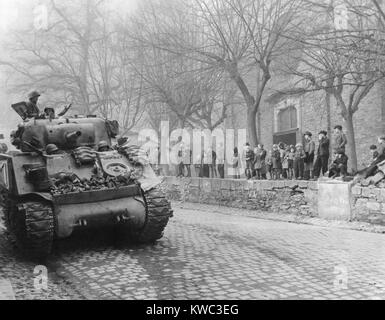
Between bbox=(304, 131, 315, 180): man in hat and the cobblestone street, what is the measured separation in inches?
185

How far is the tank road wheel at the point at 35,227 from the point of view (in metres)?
7.19

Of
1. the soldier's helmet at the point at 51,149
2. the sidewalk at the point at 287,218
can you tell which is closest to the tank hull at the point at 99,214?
the soldier's helmet at the point at 51,149

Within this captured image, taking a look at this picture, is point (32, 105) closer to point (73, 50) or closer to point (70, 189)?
point (70, 189)

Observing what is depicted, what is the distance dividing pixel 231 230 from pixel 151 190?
2575 millimetres

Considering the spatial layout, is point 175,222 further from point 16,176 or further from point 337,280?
point 337,280

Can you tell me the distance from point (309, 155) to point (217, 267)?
844 centimetres

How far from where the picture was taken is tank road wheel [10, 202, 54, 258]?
719 centimetres

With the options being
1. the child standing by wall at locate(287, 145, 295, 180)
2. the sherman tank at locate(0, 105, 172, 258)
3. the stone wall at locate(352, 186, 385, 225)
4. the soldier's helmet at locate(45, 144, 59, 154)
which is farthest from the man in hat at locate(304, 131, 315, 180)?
the soldier's helmet at locate(45, 144, 59, 154)

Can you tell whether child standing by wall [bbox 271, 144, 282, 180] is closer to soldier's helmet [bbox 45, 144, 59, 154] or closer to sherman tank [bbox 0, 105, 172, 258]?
sherman tank [bbox 0, 105, 172, 258]

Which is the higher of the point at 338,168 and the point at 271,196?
the point at 338,168

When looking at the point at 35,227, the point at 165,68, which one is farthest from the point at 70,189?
the point at 165,68

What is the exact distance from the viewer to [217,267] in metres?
6.79

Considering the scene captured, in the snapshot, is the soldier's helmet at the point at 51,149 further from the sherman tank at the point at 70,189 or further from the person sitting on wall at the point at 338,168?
the person sitting on wall at the point at 338,168

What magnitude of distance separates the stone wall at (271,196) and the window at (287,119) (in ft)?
30.1
